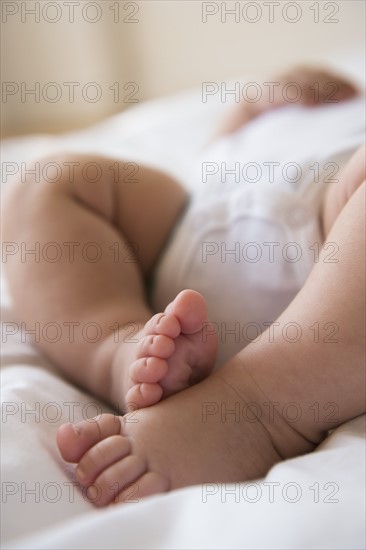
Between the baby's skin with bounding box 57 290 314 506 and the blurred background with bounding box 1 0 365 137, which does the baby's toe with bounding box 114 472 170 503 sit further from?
the blurred background with bounding box 1 0 365 137

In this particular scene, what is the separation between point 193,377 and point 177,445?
0.07 m

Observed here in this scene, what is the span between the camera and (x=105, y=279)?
2.10ft

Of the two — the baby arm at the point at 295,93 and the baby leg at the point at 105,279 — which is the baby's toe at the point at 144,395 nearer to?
the baby leg at the point at 105,279

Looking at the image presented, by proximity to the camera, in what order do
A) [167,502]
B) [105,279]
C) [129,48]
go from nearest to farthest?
[167,502], [105,279], [129,48]

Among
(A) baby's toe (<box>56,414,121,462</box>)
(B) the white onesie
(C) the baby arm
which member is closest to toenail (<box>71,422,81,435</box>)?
(A) baby's toe (<box>56,414,121,462</box>)

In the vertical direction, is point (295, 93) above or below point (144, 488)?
above

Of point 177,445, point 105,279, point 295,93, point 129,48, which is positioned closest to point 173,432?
point 177,445

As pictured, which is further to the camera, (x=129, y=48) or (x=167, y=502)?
(x=129, y=48)

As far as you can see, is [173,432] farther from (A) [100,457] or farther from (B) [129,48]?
(B) [129,48]

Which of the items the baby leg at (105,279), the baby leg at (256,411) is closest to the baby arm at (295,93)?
the baby leg at (105,279)

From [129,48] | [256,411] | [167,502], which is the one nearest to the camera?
[167,502]

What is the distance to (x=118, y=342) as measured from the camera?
58cm

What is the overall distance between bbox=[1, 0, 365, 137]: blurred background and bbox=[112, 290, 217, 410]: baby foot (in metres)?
1.18

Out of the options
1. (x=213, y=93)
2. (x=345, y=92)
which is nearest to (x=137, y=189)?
(x=345, y=92)
